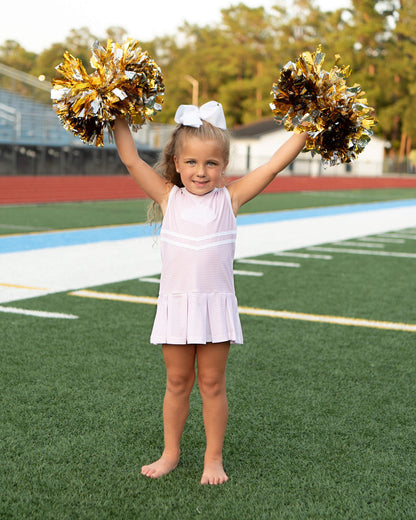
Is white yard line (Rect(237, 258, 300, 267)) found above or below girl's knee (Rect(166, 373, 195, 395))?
below

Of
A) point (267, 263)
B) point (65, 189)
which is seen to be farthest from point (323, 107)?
point (65, 189)

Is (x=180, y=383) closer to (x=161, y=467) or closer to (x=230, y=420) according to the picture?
(x=161, y=467)

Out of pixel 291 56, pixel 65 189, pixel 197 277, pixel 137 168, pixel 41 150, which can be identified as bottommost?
pixel 65 189

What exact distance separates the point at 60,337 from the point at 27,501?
2460 millimetres

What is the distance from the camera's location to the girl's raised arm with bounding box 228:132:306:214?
2977 millimetres

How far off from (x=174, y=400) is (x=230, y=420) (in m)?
0.70

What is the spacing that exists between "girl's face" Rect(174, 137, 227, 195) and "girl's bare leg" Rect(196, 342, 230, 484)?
63 cm

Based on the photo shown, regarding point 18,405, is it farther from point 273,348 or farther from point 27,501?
point 273,348

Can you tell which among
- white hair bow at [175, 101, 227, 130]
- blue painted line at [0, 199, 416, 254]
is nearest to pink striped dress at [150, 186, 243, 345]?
white hair bow at [175, 101, 227, 130]

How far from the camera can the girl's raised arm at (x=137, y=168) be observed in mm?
3008

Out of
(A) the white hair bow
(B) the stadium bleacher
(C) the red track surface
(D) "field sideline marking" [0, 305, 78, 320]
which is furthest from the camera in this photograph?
(B) the stadium bleacher

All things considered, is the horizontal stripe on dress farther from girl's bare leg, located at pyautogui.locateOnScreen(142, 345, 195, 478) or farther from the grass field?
the grass field

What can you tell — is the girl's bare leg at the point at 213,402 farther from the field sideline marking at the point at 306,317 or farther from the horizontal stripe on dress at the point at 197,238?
the field sideline marking at the point at 306,317

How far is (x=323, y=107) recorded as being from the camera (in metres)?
2.94
